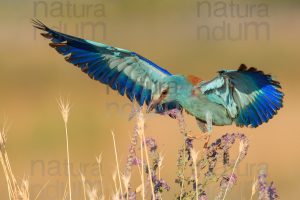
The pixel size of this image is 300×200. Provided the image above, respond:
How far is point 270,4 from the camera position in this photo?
24.9 m

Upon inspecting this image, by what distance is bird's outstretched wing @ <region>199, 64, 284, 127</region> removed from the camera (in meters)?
7.10

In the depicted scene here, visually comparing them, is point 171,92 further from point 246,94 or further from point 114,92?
point 114,92

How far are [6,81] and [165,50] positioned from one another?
4.49 metres

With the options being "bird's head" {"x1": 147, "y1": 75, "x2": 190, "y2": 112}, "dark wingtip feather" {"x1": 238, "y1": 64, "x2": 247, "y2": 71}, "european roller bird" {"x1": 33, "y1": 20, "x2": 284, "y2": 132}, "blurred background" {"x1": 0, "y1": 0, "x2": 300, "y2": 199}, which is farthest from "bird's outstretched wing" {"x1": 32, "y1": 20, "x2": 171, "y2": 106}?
"dark wingtip feather" {"x1": 238, "y1": 64, "x2": 247, "y2": 71}

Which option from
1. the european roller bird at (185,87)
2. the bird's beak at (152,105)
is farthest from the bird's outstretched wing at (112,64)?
the bird's beak at (152,105)

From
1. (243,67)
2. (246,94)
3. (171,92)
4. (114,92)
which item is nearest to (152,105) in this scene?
(171,92)

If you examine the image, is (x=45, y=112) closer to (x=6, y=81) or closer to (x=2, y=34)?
(x=6, y=81)

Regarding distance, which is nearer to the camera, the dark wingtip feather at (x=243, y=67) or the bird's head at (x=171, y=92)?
the dark wingtip feather at (x=243, y=67)

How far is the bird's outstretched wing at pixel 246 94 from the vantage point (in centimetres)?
710

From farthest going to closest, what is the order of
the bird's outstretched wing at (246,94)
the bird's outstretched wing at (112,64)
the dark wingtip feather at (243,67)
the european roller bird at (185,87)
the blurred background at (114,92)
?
1. the blurred background at (114,92)
2. the bird's outstretched wing at (112,64)
3. the european roller bird at (185,87)
4. the bird's outstretched wing at (246,94)
5. the dark wingtip feather at (243,67)

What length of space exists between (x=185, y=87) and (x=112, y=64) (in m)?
0.85

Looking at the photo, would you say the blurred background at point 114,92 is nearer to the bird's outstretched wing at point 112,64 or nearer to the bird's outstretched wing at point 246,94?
the bird's outstretched wing at point 246,94

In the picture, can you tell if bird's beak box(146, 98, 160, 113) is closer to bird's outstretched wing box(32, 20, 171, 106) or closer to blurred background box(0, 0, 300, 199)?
blurred background box(0, 0, 300, 199)

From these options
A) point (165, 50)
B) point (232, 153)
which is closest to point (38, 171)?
point (232, 153)
